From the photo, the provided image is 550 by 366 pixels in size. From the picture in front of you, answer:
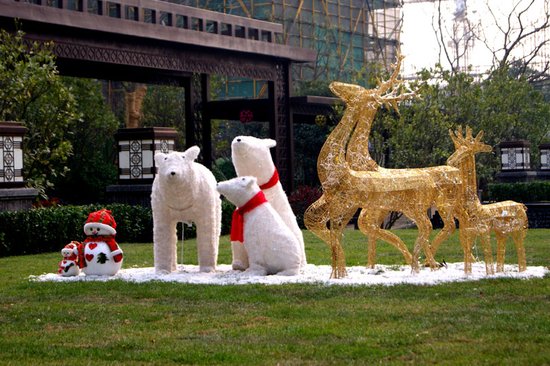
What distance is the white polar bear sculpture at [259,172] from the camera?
1299 centimetres

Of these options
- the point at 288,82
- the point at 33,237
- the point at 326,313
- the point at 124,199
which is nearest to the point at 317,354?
the point at 326,313

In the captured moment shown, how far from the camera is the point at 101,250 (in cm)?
1283

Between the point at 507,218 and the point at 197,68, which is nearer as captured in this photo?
the point at 507,218

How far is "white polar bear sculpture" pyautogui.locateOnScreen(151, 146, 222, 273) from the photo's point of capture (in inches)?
498

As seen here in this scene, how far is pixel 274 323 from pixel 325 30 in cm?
4014

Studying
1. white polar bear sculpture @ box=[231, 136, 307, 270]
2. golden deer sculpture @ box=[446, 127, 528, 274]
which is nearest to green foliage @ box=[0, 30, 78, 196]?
white polar bear sculpture @ box=[231, 136, 307, 270]

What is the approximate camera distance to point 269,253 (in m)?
12.3

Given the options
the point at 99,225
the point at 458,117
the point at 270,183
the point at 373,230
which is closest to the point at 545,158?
the point at 458,117

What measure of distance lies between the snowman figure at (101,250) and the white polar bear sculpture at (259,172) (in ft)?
4.99

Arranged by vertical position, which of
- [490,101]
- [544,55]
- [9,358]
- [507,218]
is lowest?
→ [9,358]

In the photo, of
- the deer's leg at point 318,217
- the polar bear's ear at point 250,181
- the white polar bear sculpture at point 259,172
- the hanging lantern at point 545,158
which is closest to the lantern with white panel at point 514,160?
the hanging lantern at point 545,158

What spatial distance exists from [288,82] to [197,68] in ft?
12.6

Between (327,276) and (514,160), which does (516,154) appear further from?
(327,276)

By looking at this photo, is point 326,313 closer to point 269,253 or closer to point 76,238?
point 269,253
